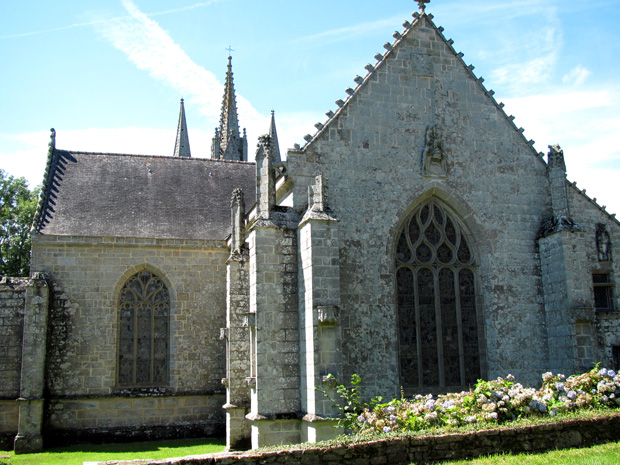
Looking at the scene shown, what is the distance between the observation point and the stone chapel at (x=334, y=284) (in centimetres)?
1289

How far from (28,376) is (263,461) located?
1122 cm

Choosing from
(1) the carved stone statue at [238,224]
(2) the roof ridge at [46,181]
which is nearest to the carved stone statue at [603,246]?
(1) the carved stone statue at [238,224]

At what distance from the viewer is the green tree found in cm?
3022

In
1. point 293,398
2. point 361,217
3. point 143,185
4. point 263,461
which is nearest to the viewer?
point 263,461

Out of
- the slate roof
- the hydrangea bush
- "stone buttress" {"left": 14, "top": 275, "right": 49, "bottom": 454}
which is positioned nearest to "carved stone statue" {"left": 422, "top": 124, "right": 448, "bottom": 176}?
the hydrangea bush

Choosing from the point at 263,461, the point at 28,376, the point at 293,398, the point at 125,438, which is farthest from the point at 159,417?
the point at 263,461

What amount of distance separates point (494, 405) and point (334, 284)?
3.91 metres

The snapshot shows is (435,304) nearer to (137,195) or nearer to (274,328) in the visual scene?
(274,328)

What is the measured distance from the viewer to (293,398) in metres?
12.6

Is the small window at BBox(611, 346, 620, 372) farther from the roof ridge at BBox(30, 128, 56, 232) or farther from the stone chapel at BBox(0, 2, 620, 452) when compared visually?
the roof ridge at BBox(30, 128, 56, 232)

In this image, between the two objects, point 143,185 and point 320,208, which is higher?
point 143,185

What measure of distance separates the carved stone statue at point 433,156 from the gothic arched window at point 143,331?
9233 mm

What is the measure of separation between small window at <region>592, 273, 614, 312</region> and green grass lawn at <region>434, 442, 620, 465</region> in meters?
7.26

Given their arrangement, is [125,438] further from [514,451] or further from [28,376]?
[514,451]
